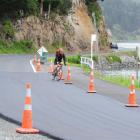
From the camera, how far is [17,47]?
81.9 meters

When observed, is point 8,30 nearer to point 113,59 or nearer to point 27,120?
point 113,59

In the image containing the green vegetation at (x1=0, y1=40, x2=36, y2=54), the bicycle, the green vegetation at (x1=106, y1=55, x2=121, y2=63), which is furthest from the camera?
the green vegetation at (x1=106, y1=55, x2=121, y2=63)

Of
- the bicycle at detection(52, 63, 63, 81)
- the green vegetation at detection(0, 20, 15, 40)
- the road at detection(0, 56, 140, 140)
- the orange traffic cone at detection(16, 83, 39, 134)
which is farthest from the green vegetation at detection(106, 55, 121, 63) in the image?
the orange traffic cone at detection(16, 83, 39, 134)

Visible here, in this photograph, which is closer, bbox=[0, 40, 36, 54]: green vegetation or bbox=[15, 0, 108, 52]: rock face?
bbox=[0, 40, 36, 54]: green vegetation

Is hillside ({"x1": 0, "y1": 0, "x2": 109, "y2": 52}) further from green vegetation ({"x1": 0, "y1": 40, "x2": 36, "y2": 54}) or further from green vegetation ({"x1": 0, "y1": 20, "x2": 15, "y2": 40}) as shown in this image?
green vegetation ({"x1": 0, "y1": 40, "x2": 36, "y2": 54})

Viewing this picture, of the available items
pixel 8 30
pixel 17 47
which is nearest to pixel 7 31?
pixel 8 30

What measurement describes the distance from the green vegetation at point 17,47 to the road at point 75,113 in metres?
52.1

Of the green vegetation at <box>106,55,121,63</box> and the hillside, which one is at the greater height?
the hillside

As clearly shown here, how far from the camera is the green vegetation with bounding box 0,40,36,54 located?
79.0 m

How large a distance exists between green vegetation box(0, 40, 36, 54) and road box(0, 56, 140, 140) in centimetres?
5205

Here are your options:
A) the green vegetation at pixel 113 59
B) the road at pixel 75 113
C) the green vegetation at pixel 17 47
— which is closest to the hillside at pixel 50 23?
the green vegetation at pixel 17 47

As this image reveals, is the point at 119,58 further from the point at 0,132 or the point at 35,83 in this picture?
the point at 0,132

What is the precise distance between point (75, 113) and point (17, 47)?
64253mm

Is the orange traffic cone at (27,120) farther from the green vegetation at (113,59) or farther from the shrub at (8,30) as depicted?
the green vegetation at (113,59)
